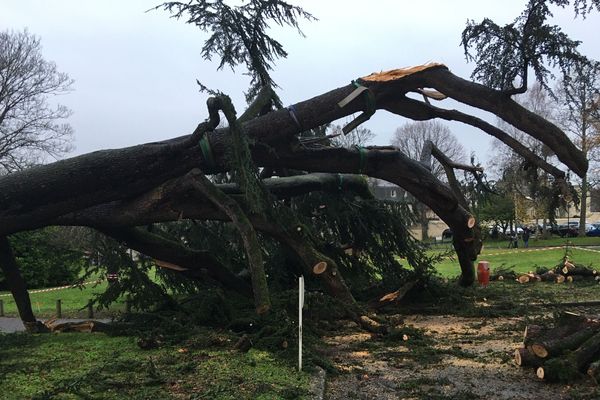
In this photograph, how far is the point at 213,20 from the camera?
35.4 feet

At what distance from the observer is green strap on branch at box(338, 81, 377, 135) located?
829cm

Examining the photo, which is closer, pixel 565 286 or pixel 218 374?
pixel 218 374

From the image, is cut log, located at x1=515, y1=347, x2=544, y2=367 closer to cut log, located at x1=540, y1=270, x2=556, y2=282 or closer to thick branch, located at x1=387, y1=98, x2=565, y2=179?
thick branch, located at x1=387, y1=98, x2=565, y2=179

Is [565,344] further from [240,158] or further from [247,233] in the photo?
[240,158]

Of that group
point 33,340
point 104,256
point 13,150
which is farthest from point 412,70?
point 13,150

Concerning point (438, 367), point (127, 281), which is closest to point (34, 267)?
point (127, 281)

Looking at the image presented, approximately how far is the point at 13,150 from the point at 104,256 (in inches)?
944

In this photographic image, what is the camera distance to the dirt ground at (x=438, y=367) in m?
5.01

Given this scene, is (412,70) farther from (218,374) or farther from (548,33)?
(218,374)

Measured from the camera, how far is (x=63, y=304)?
14961mm

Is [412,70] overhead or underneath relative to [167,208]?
overhead

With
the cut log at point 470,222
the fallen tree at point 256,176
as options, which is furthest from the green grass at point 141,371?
the cut log at point 470,222

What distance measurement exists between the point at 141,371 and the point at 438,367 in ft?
9.77

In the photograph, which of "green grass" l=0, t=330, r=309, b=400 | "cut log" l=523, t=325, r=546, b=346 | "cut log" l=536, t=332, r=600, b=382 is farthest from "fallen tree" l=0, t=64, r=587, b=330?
"cut log" l=536, t=332, r=600, b=382
